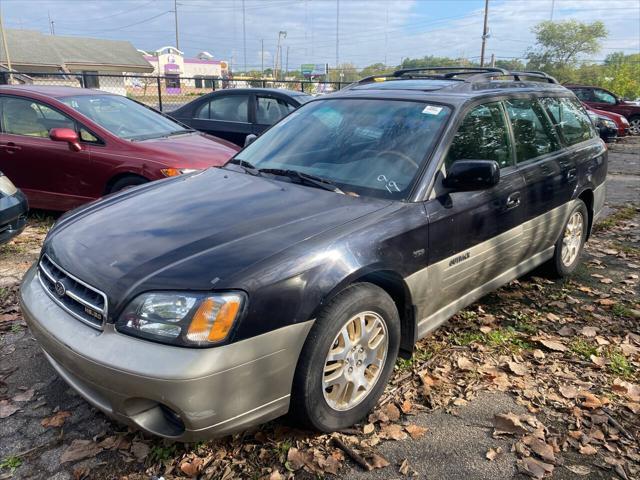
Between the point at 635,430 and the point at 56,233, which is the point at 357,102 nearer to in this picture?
the point at 56,233

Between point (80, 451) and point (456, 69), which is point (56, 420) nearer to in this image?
point (80, 451)

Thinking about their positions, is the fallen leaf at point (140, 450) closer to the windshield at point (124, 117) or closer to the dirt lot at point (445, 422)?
the dirt lot at point (445, 422)

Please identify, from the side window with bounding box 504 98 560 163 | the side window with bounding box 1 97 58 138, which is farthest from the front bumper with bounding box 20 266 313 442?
the side window with bounding box 1 97 58 138

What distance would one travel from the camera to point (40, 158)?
19.1ft

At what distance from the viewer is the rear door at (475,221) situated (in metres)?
3.03

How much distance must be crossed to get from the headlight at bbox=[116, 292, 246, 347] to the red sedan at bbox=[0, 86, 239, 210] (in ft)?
11.6

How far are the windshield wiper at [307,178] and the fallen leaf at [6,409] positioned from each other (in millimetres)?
2001

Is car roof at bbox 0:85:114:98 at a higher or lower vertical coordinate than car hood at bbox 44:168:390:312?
higher

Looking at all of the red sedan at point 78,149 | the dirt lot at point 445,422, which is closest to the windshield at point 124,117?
the red sedan at point 78,149

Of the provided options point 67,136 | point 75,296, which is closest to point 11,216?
point 67,136

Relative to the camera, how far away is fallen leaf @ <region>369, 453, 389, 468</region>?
8.04ft

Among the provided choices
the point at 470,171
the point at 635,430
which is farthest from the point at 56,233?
the point at 635,430

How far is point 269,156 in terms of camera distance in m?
3.63

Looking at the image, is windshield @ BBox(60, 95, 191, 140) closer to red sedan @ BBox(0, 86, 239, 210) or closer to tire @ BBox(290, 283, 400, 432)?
red sedan @ BBox(0, 86, 239, 210)
